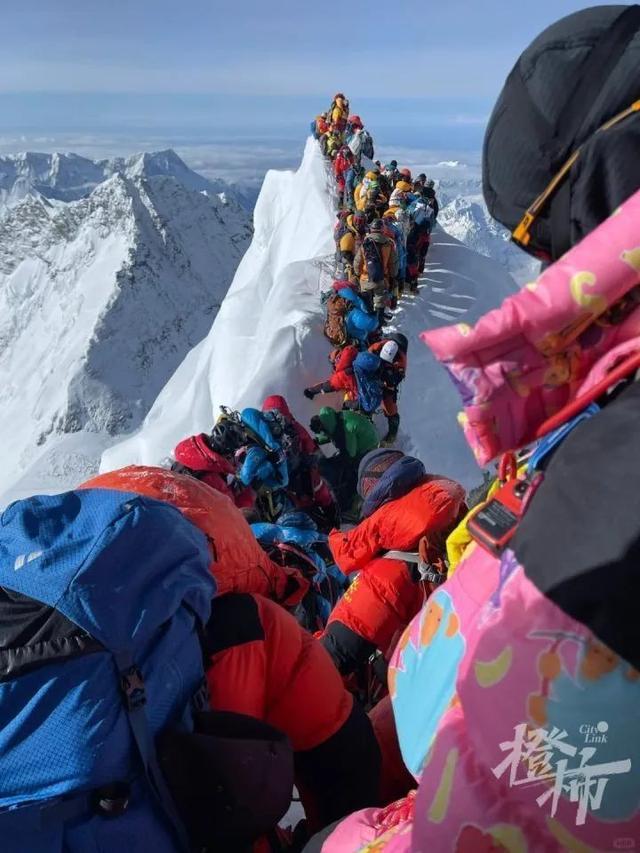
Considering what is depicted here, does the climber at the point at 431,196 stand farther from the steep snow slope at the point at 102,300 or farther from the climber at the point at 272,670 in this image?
the steep snow slope at the point at 102,300

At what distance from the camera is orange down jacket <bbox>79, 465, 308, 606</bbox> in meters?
1.96

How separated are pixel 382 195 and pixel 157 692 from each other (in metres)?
12.2

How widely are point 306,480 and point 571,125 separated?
4.48m

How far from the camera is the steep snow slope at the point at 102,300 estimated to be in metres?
74.7

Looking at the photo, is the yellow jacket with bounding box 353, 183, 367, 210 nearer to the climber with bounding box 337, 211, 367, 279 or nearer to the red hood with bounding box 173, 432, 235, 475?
the climber with bounding box 337, 211, 367, 279

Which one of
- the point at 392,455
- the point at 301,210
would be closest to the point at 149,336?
the point at 301,210

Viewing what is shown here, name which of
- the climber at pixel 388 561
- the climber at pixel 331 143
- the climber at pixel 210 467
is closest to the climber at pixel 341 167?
the climber at pixel 331 143

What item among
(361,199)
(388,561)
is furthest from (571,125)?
(361,199)

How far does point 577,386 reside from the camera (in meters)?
0.97

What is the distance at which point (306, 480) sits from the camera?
5375 millimetres

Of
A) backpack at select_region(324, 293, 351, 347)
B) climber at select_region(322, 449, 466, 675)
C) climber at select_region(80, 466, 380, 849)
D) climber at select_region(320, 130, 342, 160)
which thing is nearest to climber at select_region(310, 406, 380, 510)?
backpack at select_region(324, 293, 351, 347)

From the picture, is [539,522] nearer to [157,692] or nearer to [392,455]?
[157,692]

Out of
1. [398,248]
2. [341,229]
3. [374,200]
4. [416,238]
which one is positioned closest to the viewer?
[398,248]

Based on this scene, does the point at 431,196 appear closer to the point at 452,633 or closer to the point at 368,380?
the point at 368,380
